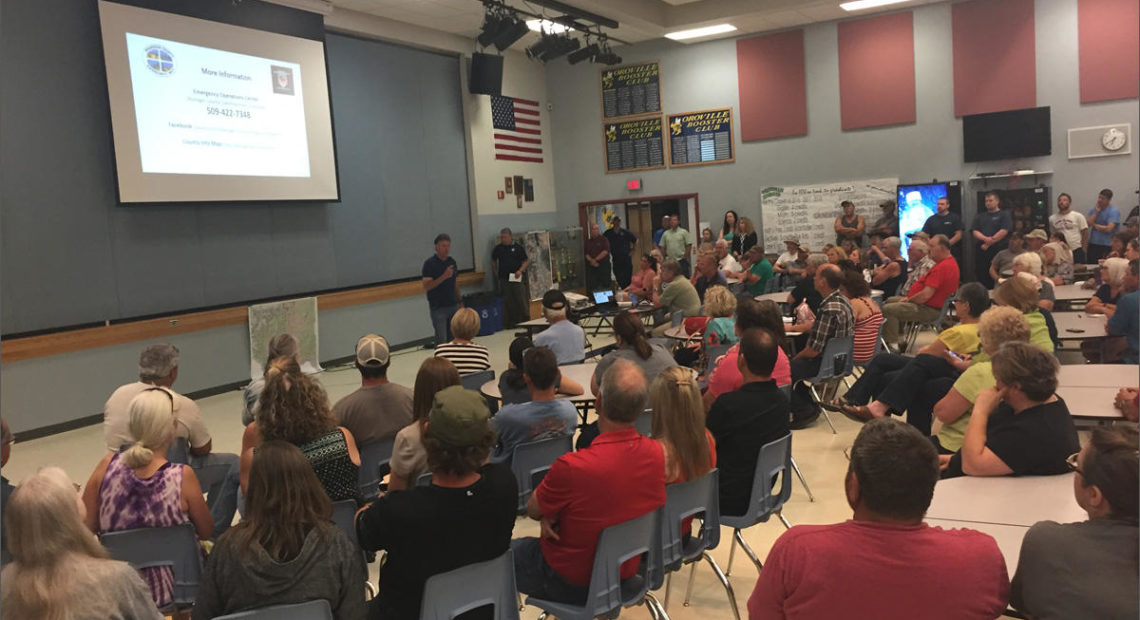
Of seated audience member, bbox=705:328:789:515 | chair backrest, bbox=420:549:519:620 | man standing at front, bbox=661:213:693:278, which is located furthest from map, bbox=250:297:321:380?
chair backrest, bbox=420:549:519:620

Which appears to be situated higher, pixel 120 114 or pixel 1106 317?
pixel 120 114

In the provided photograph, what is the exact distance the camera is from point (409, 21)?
11539mm

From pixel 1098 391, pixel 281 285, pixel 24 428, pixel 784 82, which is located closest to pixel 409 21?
pixel 281 285

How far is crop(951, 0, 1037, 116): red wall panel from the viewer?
11375 millimetres

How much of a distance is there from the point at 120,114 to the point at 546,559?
7229 mm

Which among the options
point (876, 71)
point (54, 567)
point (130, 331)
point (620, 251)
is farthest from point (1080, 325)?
point (620, 251)

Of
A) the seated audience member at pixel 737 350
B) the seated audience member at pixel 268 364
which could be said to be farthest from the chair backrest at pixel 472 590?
the seated audience member at pixel 737 350

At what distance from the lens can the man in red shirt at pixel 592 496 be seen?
2.71 meters

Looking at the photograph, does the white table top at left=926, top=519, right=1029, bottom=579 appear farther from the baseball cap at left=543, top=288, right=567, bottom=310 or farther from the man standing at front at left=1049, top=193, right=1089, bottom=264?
the man standing at front at left=1049, top=193, right=1089, bottom=264

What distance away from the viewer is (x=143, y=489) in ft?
9.70

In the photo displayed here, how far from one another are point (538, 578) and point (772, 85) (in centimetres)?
1167

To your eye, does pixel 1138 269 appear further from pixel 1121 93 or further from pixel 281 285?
pixel 281 285

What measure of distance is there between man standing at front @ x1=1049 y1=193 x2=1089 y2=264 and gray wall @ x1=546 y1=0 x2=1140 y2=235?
56 cm

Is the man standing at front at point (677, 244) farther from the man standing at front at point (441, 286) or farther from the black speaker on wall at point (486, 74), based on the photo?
the man standing at front at point (441, 286)
